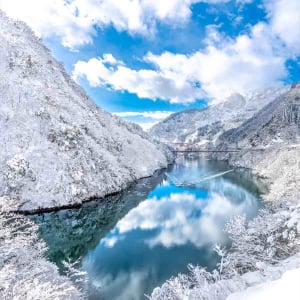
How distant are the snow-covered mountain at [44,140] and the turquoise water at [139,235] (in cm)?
614

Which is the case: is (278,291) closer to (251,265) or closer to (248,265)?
(251,265)

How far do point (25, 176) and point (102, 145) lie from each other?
34.8 metres

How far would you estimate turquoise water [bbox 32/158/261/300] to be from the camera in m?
31.0

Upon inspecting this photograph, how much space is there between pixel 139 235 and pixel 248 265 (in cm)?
2520

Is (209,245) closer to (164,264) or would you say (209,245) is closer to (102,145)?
(164,264)

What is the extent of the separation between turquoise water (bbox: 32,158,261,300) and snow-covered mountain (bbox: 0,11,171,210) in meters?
6.14

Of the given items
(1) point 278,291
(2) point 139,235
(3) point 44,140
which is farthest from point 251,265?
(3) point 44,140

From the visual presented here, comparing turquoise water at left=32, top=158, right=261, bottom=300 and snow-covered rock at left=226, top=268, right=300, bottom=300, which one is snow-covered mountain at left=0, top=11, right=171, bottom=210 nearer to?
turquoise water at left=32, top=158, right=261, bottom=300

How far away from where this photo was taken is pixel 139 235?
45.3 m

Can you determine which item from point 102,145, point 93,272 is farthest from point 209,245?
point 102,145

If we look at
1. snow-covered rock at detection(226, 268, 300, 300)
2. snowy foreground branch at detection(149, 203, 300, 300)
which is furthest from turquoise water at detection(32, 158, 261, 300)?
snow-covered rock at detection(226, 268, 300, 300)

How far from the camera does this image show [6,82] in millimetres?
76000

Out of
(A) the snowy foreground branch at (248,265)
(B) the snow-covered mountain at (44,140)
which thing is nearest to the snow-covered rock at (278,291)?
(A) the snowy foreground branch at (248,265)

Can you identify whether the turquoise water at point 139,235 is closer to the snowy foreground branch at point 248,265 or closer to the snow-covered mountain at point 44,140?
the snow-covered mountain at point 44,140
